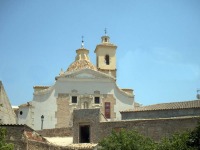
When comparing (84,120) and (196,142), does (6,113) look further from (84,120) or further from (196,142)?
(196,142)

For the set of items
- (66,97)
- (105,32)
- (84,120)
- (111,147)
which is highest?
(105,32)

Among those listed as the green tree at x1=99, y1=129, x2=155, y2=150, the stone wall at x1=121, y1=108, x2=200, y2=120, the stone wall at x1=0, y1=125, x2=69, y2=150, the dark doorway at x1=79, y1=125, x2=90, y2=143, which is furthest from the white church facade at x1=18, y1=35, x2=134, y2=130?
the green tree at x1=99, y1=129, x2=155, y2=150

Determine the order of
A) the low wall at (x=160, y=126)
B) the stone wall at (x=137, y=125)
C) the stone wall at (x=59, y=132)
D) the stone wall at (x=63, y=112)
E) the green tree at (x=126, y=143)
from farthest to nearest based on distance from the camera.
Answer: the stone wall at (x=63, y=112) < the stone wall at (x=59, y=132) < the stone wall at (x=137, y=125) < the low wall at (x=160, y=126) < the green tree at (x=126, y=143)

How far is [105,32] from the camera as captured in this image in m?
56.7

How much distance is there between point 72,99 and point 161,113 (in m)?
15.0

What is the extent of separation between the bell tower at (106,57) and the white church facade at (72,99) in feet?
27.2

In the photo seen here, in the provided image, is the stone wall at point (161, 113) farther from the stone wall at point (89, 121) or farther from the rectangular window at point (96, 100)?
the rectangular window at point (96, 100)

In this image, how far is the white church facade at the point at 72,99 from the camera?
139 feet

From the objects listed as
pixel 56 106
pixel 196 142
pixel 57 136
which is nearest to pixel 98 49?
pixel 56 106

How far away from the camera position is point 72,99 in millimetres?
43562

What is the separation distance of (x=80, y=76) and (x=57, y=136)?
10718 millimetres

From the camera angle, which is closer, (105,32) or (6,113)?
(6,113)

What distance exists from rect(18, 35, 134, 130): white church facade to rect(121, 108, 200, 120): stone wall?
9.60 m

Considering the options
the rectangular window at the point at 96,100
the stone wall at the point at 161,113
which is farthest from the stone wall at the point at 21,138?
the rectangular window at the point at 96,100
